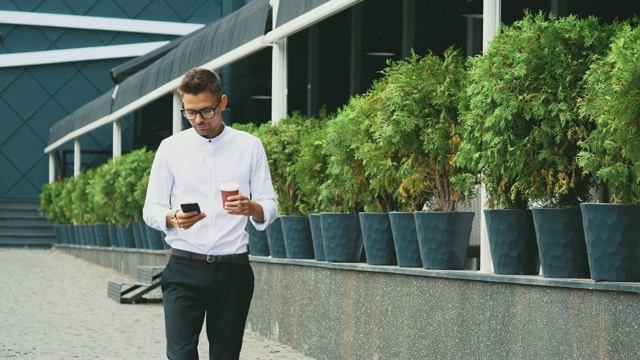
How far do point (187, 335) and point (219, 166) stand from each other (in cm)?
67

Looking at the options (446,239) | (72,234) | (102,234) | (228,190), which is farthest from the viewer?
(72,234)

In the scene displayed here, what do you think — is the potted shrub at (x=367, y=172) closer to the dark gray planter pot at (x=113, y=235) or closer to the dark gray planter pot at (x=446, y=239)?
the dark gray planter pot at (x=446, y=239)

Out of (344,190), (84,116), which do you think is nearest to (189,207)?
(344,190)

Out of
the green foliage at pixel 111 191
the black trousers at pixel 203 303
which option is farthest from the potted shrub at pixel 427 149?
the green foliage at pixel 111 191

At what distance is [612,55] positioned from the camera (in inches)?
214

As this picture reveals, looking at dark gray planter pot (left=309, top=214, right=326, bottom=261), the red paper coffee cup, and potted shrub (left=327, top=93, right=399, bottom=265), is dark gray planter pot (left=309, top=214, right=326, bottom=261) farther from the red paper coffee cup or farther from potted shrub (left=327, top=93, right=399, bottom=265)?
the red paper coffee cup

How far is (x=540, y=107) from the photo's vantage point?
20.1 ft

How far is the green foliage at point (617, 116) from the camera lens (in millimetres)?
5242

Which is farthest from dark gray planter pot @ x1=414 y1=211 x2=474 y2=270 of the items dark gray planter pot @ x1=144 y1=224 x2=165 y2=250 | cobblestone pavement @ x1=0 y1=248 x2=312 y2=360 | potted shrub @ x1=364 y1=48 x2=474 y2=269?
dark gray planter pot @ x1=144 y1=224 x2=165 y2=250

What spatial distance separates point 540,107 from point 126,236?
1543cm

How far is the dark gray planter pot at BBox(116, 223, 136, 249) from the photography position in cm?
2069

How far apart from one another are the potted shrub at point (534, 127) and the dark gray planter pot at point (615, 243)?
0.37 m

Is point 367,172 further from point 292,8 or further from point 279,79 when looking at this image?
point 279,79

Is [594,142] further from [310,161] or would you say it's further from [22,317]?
[22,317]
